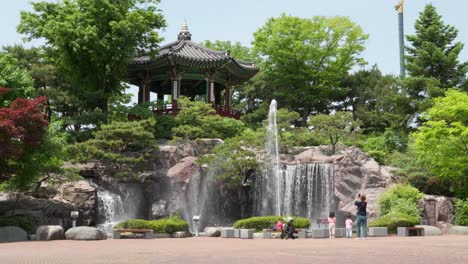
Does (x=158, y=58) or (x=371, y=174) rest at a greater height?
(x=158, y=58)

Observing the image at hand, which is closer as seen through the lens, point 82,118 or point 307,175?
point 307,175

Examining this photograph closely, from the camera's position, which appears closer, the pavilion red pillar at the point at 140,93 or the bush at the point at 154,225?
the bush at the point at 154,225

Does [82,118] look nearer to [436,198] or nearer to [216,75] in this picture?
[216,75]

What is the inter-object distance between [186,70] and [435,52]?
18097 mm

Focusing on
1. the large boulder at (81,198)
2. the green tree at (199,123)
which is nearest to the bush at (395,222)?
the large boulder at (81,198)

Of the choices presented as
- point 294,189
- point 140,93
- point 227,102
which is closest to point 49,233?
point 294,189

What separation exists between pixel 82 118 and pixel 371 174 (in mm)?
18596

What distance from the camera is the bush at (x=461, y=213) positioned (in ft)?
96.1

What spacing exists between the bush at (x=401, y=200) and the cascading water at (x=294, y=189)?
3809 mm

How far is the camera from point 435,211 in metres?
29.8

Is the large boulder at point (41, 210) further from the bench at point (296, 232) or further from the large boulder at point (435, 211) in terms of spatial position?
the large boulder at point (435, 211)

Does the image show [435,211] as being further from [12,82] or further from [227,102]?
[12,82]

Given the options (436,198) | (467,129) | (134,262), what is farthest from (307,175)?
(134,262)

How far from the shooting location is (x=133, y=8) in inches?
1635
